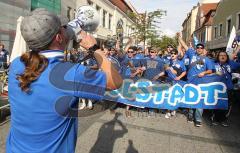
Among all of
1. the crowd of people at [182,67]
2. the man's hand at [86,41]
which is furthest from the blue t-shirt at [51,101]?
the crowd of people at [182,67]

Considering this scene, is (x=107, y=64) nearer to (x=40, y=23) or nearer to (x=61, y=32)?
(x=61, y=32)

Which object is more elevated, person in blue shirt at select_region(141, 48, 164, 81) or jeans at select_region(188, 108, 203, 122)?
person in blue shirt at select_region(141, 48, 164, 81)

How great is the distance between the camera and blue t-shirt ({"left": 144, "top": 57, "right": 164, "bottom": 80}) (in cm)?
928

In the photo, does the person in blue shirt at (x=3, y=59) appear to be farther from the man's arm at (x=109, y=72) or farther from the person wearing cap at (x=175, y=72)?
the man's arm at (x=109, y=72)

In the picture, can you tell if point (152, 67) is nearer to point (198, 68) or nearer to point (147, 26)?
point (198, 68)

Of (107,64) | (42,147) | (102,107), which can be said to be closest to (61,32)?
(107,64)

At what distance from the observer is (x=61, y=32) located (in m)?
1.97

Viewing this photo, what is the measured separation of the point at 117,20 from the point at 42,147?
118ft

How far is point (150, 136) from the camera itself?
663cm

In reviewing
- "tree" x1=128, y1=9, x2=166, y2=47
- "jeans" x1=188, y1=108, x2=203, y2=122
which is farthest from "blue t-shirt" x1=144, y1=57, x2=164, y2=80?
"tree" x1=128, y1=9, x2=166, y2=47

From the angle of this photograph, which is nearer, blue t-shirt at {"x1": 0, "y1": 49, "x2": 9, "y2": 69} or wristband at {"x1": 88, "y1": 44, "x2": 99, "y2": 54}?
wristband at {"x1": 88, "y1": 44, "x2": 99, "y2": 54}

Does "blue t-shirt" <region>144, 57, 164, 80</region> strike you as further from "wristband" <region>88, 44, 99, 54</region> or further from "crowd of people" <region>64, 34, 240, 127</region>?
"wristband" <region>88, 44, 99, 54</region>

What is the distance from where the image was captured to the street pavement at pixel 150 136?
584 centimetres

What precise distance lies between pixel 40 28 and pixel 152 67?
7748 millimetres
